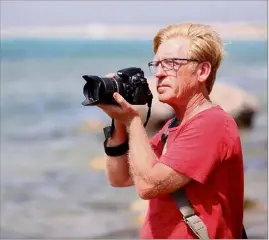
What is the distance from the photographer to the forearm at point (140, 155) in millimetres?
1905

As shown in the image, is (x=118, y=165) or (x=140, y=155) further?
(x=118, y=165)

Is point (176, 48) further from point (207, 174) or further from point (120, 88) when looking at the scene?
point (207, 174)

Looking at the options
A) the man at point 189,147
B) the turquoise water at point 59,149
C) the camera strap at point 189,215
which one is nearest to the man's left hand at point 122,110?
the man at point 189,147

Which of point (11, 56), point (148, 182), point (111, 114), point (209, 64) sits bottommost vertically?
point (11, 56)

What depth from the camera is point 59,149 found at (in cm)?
901

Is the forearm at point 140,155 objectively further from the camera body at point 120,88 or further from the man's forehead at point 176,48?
the man's forehead at point 176,48

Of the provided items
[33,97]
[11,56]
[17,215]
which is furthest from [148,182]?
[11,56]

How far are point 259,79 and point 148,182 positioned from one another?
1165 centimetres

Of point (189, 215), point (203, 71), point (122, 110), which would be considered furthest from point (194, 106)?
point (189, 215)

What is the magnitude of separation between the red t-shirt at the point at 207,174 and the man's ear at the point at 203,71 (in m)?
0.09

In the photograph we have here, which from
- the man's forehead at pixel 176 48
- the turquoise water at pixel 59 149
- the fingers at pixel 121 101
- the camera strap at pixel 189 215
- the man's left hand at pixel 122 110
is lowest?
the turquoise water at pixel 59 149

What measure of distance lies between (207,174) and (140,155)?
187mm

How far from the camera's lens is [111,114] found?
79.5 inches

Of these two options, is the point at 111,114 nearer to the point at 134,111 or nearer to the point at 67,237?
the point at 134,111
